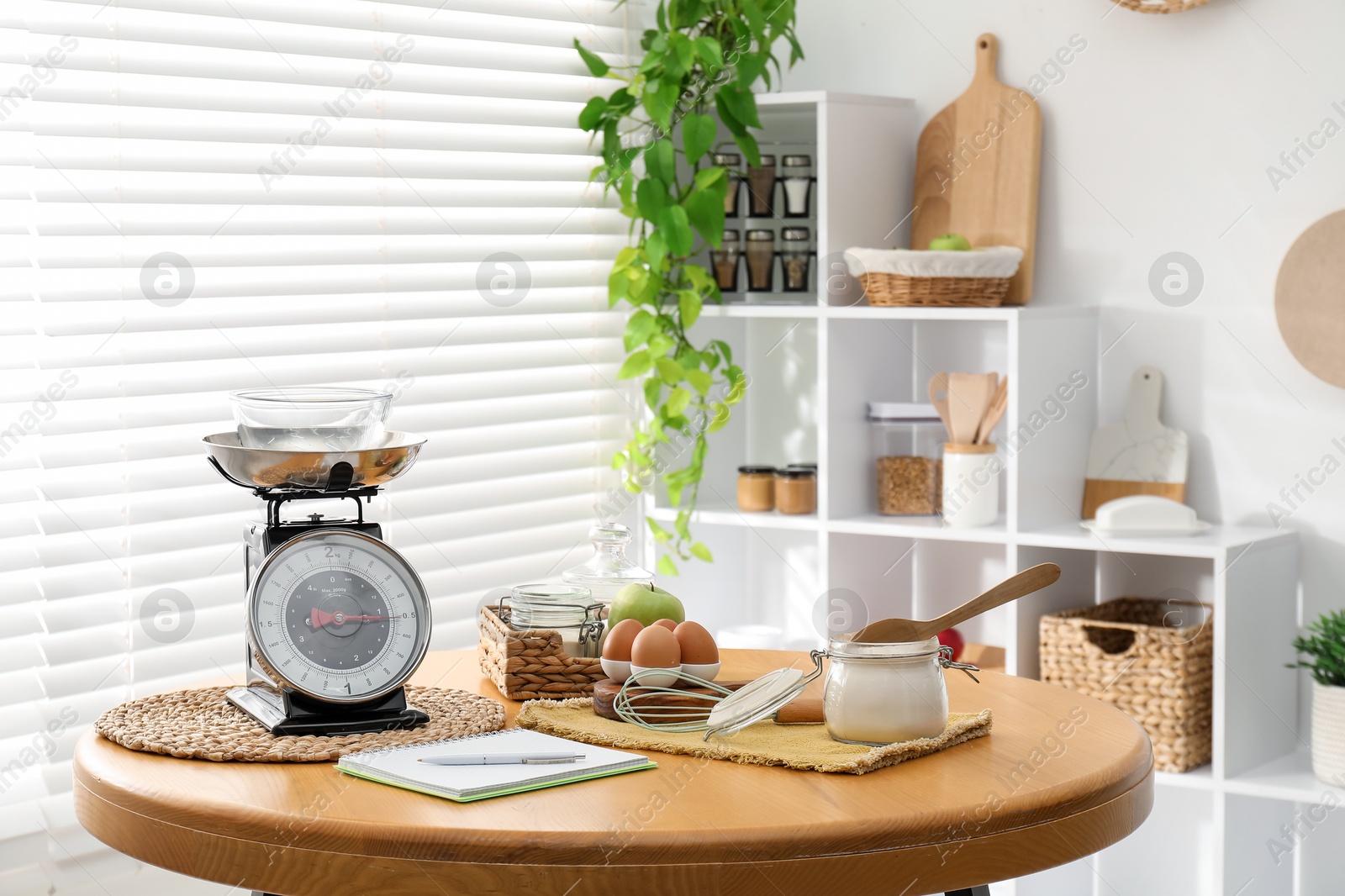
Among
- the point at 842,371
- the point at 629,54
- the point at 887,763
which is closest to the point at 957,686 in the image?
the point at 887,763

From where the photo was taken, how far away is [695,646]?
1.59 meters

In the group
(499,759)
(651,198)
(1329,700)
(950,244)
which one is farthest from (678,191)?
(499,759)

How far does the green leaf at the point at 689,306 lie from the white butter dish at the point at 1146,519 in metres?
0.97

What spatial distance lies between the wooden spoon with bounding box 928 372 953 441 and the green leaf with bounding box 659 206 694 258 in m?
0.61

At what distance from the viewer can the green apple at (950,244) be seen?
8.93 feet

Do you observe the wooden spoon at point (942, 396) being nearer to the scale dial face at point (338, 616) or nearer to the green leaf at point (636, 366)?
the green leaf at point (636, 366)

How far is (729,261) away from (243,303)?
112cm

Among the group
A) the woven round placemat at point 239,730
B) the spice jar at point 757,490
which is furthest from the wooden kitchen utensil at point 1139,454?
the woven round placemat at point 239,730

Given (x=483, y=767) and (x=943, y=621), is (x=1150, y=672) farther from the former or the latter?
(x=483, y=767)

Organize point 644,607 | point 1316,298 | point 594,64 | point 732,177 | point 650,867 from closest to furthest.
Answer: point 650,867 < point 644,607 < point 1316,298 < point 594,64 < point 732,177

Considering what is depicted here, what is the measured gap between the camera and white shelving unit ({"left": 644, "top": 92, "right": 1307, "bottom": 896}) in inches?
95.7

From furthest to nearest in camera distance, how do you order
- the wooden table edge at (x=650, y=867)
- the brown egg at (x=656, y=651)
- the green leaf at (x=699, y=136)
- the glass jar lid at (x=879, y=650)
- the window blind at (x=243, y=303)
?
the green leaf at (x=699, y=136)
the window blind at (x=243, y=303)
the brown egg at (x=656, y=651)
the glass jar lid at (x=879, y=650)
the wooden table edge at (x=650, y=867)

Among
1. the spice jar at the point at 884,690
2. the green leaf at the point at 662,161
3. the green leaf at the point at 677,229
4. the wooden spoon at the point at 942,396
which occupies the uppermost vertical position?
the green leaf at the point at 662,161

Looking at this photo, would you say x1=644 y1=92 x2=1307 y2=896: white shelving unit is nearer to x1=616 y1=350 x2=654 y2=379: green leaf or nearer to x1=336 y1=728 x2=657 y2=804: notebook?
x1=616 y1=350 x2=654 y2=379: green leaf
